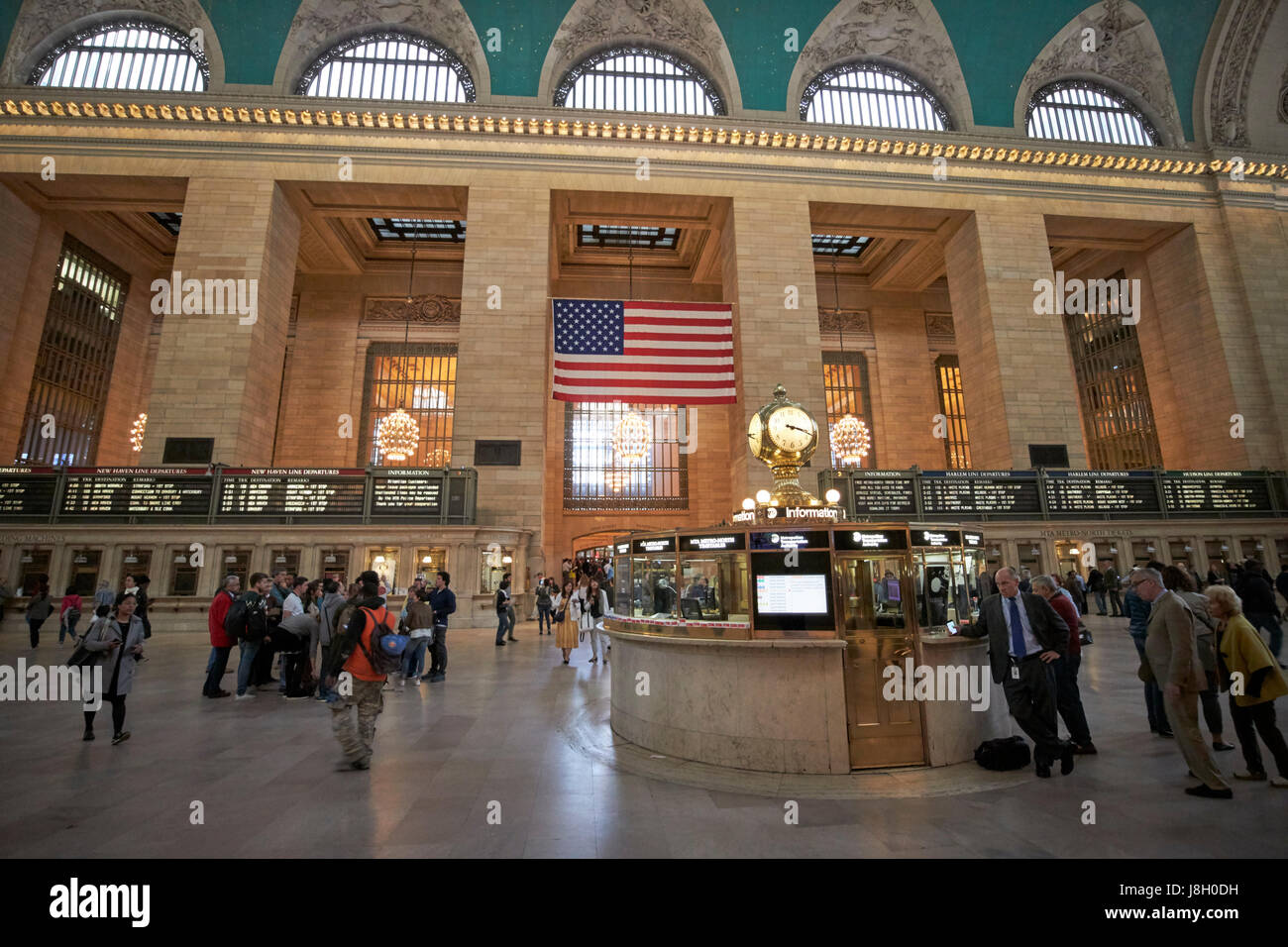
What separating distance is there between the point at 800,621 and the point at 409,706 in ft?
16.0

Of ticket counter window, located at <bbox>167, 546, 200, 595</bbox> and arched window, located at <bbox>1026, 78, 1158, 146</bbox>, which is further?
arched window, located at <bbox>1026, 78, 1158, 146</bbox>

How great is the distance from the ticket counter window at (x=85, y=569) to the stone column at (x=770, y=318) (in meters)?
16.5

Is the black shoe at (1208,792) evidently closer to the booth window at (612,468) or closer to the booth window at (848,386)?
the booth window at (612,468)

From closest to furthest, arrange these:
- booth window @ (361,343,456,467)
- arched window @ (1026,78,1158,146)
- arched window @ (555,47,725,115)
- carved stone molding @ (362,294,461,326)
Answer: arched window @ (555,47,725,115) < arched window @ (1026,78,1158,146) < booth window @ (361,343,456,467) < carved stone molding @ (362,294,461,326)

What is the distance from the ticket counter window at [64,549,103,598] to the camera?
44.4ft

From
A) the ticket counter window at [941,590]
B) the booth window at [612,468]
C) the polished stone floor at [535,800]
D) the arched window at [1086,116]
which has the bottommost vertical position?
the polished stone floor at [535,800]

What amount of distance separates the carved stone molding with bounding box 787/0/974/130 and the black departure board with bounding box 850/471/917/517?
504 inches

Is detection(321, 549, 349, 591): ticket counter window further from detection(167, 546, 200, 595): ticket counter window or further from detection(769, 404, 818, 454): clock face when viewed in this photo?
detection(769, 404, 818, 454): clock face

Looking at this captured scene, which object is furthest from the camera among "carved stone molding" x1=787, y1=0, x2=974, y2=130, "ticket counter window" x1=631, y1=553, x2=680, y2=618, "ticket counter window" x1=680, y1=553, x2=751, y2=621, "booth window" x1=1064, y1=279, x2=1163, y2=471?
"booth window" x1=1064, y1=279, x2=1163, y2=471

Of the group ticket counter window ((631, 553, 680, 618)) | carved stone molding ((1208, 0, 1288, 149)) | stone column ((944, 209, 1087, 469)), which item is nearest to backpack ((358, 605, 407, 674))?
ticket counter window ((631, 553, 680, 618))

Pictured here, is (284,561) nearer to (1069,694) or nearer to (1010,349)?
(1069,694)

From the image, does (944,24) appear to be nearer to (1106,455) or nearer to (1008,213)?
(1008,213)

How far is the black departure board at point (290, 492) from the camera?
14.4m

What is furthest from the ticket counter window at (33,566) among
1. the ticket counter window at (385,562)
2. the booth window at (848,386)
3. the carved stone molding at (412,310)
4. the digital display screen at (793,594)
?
the booth window at (848,386)
